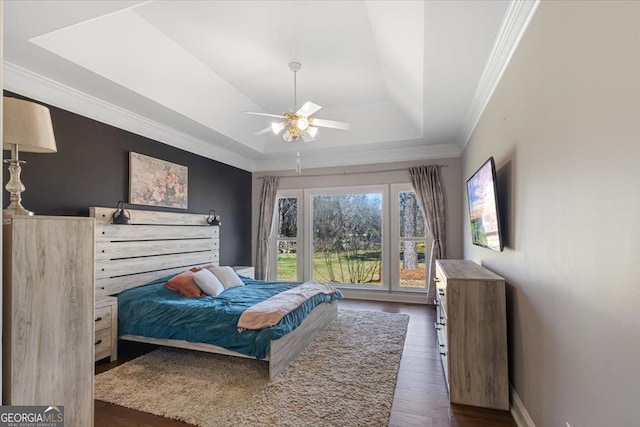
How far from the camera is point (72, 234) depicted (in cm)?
162

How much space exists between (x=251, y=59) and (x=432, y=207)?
346cm

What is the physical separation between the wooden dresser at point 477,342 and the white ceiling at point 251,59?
68.4 inches

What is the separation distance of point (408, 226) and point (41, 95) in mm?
5003

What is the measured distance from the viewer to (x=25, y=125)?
176 cm

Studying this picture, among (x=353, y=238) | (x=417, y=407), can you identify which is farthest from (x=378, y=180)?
(x=417, y=407)

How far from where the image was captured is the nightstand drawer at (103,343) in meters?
2.80

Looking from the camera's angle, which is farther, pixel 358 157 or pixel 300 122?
pixel 358 157

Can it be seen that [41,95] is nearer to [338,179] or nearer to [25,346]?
[25,346]

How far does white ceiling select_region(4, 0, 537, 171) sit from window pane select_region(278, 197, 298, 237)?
1898mm

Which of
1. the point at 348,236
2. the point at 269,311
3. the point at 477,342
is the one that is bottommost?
the point at 477,342

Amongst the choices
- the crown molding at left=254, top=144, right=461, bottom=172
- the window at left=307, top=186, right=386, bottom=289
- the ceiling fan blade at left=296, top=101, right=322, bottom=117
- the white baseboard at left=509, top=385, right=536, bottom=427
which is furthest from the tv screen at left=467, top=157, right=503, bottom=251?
the window at left=307, top=186, right=386, bottom=289

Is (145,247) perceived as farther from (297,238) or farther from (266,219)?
(297,238)

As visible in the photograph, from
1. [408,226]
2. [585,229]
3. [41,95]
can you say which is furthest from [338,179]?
[585,229]

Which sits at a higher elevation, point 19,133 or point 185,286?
point 19,133
